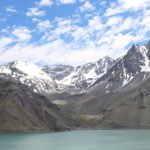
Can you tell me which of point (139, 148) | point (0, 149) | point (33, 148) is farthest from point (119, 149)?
point (0, 149)

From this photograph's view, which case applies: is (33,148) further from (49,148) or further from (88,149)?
(88,149)

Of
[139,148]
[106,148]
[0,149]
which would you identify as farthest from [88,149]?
[0,149]

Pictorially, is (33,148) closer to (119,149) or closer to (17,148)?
(17,148)

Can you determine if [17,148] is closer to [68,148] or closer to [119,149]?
[68,148]

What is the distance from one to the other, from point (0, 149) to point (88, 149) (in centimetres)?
2730

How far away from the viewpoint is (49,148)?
142m

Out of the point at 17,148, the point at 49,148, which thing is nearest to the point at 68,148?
the point at 49,148

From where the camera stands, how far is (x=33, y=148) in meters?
142

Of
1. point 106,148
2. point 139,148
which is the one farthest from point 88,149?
point 139,148

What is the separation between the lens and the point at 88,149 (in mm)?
138875

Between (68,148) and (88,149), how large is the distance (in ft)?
23.8

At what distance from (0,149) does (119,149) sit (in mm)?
36759

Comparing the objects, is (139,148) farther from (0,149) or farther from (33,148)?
(0,149)

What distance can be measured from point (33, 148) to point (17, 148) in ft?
17.0
